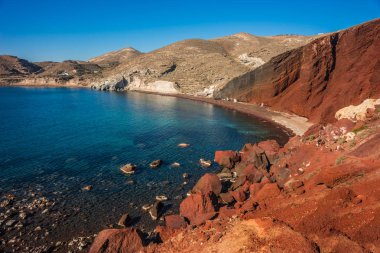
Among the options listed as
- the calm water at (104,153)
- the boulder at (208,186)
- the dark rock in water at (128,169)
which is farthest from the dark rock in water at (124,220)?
the dark rock in water at (128,169)

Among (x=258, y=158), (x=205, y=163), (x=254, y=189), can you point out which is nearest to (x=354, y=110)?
(x=258, y=158)

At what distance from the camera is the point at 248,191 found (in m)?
27.2

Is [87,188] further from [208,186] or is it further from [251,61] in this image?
[251,61]

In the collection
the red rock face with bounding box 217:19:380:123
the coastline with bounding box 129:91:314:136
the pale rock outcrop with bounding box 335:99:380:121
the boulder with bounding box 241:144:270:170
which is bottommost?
the boulder with bounding box 241:144:270:170

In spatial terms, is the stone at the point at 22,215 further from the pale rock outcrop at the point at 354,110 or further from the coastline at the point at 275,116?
the coastline at the point at 275,116

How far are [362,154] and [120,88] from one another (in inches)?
4906

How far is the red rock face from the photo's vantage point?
45.7 meters

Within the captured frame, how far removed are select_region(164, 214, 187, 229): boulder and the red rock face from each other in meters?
37.9

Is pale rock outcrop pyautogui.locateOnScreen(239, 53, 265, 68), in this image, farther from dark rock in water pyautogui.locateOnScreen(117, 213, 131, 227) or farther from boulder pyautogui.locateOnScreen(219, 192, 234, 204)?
dark rock in water pyautogui.locateOnScreen(117, 213, 131, 227)

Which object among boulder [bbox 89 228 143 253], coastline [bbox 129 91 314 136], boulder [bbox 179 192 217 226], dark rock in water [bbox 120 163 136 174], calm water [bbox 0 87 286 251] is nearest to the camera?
boulder [bbox 89 228 143 253]

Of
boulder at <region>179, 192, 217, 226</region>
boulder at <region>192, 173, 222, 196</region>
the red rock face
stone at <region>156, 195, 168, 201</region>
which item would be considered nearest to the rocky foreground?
boulder at <region>179, 192, 217, 226</region>

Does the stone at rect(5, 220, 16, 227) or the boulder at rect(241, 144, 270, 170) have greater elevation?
the boulder at rect(241, 144, 270, 170)

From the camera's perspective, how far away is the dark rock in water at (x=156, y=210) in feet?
77.4

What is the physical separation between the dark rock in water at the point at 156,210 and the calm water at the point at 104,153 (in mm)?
724
